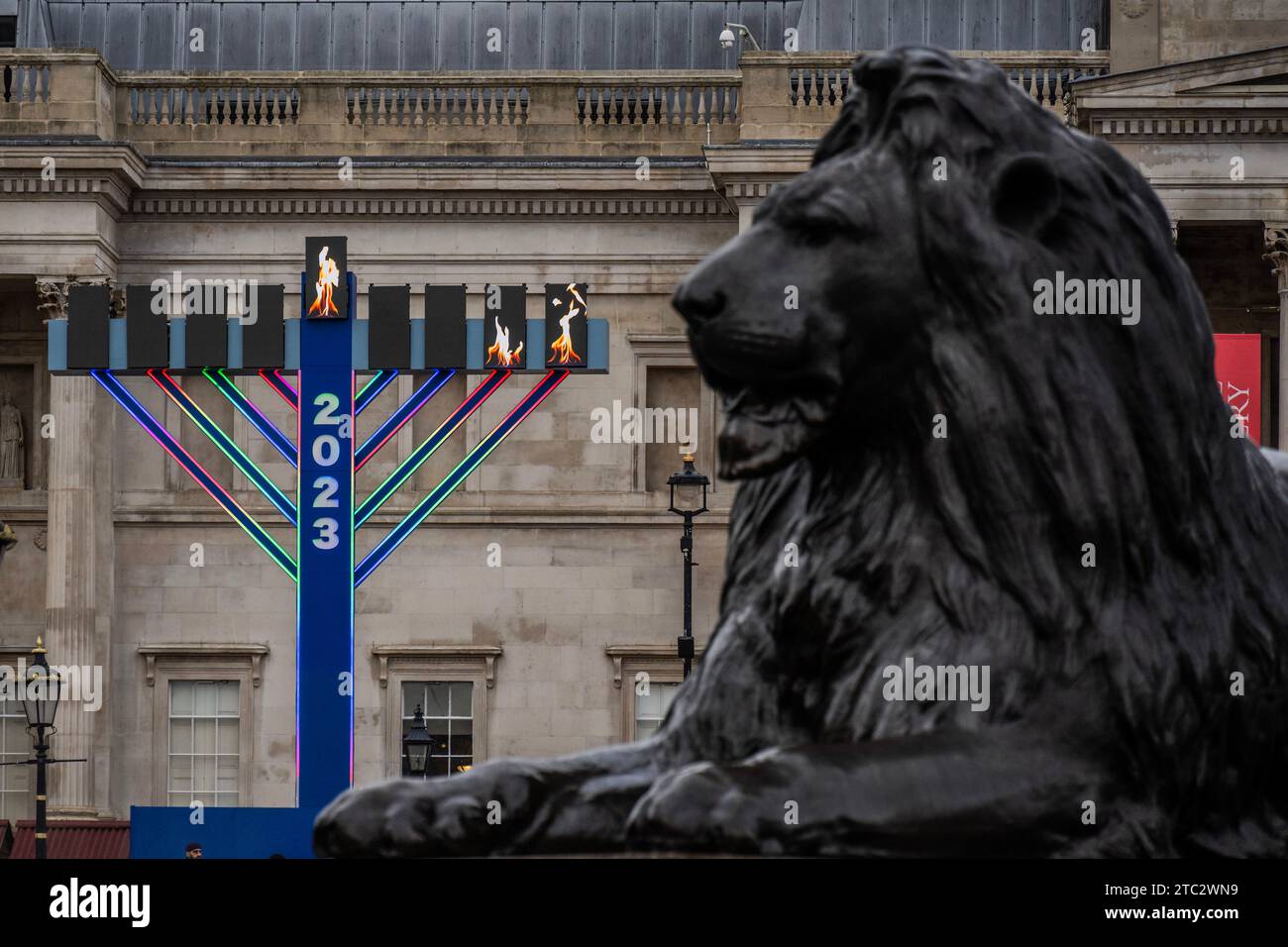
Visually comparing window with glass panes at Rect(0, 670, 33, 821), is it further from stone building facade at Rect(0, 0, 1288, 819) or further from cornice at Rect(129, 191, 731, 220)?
cornice at Rect(129, 191, 731, 220)

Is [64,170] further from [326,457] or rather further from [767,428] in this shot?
[767,428]

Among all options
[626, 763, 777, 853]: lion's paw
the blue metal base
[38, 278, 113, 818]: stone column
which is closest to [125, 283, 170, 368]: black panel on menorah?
the blue metal base

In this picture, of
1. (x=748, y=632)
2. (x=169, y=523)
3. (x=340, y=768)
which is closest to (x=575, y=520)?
(x=169, y=523)

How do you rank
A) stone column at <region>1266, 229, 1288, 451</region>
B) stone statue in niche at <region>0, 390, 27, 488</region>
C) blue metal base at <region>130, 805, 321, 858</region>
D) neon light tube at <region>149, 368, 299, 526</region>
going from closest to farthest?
neon light tube at <region>149, 368, 299, 526</region>, blue metal base at <region>130, 805, 321, 858</region>, stone column at <region>1266, 229, 1288, 451</region>, stone statue in niche at <region>0, 390, 27, 488</region>

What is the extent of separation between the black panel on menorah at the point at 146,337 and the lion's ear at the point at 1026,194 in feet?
69.0

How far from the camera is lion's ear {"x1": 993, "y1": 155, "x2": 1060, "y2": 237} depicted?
3578mm

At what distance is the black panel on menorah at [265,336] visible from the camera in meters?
23.8

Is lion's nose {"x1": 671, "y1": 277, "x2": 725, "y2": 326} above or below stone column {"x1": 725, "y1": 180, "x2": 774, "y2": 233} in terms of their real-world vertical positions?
below

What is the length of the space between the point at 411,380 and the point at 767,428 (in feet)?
106

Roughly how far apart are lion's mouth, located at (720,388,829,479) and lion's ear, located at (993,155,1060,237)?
1.31 feet

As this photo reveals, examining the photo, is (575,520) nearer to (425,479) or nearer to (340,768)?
(425,479)

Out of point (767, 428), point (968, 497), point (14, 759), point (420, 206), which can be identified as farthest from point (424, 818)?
point (420, 206)

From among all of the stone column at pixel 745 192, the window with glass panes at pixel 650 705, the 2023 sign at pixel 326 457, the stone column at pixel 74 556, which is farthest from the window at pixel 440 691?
the 2023 sign at pixel 326 457
